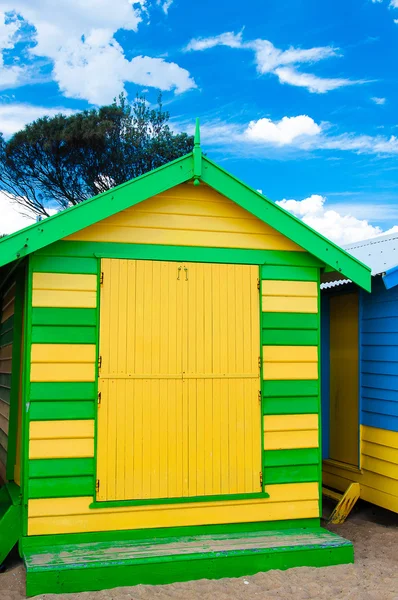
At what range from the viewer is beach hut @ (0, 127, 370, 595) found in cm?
541

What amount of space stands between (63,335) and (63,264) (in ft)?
2.05

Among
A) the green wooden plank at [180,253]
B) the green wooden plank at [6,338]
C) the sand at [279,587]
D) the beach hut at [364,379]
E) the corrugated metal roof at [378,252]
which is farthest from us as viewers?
the green wooden plank at [6,338]

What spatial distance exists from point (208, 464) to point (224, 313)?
1403mm

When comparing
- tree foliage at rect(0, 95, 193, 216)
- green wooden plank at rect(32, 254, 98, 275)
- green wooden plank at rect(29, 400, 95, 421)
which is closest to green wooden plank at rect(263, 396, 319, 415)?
green wooden plank at rect(29, 400, 95, 421)

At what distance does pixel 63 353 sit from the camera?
552 cm

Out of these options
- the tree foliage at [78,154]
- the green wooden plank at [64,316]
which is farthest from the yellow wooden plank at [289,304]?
the tree foliage at [78,154]

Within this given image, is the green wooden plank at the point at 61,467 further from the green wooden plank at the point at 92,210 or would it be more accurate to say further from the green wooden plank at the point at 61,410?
the green wooden plank at the point at 92,210

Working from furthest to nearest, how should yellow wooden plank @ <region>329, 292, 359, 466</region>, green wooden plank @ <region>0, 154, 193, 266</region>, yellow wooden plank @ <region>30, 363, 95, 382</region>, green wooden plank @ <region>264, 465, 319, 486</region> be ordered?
yellow wooden plank @ <region>329, 292, 359, 466</region> → green wooden plank @ <region>264, 465, 319, 486</region> → yellow wooden plank @ <region>30, 363, 95, 382</region> → green wooden plank @ <region>0, 154, 193, 266</region>

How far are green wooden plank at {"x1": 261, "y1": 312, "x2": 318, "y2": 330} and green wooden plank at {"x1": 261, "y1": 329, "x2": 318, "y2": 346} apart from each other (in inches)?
1.6

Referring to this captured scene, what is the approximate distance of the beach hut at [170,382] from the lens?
17.7 ft

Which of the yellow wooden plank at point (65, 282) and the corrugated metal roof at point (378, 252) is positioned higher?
the corrugated metal roof at point (378, 252)

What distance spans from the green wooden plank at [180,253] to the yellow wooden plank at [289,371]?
0.99 metres

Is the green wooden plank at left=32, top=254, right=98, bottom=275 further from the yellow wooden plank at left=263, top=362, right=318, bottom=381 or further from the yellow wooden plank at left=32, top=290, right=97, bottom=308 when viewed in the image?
the yellow wooden plank at left=263, top=362, right=318, bottom=381

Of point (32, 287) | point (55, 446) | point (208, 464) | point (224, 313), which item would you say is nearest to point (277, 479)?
point (208, 464)
